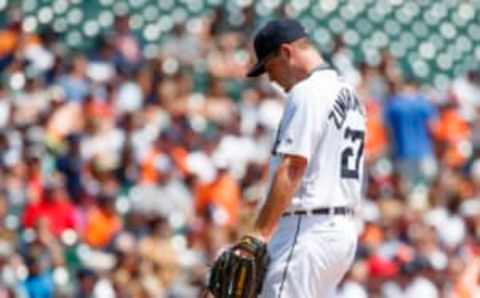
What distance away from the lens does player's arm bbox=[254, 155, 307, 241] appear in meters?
6.11

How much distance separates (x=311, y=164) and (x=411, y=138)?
31.2 ft

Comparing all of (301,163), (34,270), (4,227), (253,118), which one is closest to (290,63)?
(301,163)

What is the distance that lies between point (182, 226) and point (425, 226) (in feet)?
7.22

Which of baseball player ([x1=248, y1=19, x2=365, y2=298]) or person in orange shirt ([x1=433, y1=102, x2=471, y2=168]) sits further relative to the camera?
person in orange shirt ([x1=433, y1=102, x2=471, y2=168])

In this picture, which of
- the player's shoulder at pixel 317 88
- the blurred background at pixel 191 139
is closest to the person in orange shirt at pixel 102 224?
the blurred background at pixel 191 139

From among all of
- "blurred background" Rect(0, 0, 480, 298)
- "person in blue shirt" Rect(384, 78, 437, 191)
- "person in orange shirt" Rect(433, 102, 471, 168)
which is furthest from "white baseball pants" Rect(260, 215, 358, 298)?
"person in orange shirt" Rect(433, 102, 471, 168)

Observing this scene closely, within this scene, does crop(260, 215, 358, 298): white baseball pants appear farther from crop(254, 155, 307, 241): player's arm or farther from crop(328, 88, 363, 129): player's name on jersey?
crop(328, 88, 363, 129): player's name on jersey

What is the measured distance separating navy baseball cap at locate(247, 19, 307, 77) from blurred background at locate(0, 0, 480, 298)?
551 cm

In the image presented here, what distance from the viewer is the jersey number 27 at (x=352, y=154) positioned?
6.36 m

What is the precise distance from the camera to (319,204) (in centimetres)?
632

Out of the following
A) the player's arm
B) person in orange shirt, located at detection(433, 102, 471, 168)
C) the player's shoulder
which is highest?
the player's shoulder

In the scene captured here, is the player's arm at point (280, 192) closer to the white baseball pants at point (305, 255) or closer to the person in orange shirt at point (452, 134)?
the white baseball pants at point (305, 255)

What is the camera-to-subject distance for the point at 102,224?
43.0 ft

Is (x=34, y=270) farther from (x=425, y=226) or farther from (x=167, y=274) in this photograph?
(x=425, y=226)
